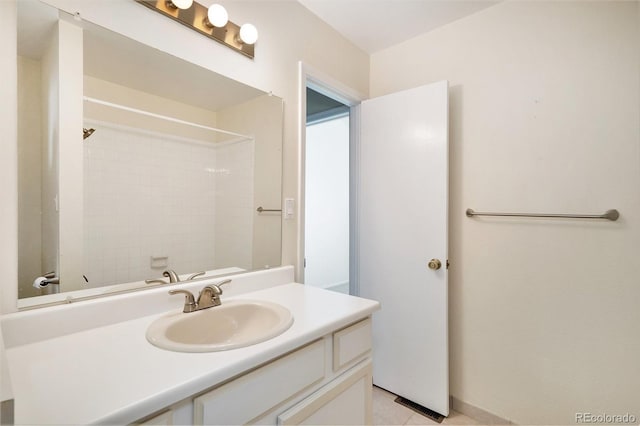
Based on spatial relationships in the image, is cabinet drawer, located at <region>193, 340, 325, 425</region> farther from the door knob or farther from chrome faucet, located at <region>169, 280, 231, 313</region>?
the door knob

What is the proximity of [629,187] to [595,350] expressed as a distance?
0.74 metres

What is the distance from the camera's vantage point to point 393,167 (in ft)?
6.11

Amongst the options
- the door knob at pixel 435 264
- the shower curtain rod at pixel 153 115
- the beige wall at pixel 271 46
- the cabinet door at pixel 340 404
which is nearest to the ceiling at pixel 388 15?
the beige wall at pixel 271 46

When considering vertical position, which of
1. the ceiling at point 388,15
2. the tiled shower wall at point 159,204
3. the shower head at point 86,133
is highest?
the ceiling at point 388,15

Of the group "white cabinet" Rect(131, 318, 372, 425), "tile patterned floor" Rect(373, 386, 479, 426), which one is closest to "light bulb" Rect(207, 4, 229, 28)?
"white cabinet" Rect(131, 318, 372, 425)


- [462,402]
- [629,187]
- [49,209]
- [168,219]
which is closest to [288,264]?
[168,219]

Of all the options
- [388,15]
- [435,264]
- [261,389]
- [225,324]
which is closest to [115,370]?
[261,389]

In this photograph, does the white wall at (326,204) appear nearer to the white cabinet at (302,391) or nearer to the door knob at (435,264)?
the door knob at (435,264)

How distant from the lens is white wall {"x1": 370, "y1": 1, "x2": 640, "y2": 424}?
1.30 meters

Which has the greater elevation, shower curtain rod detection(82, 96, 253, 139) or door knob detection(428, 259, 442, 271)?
shower curtain rod detection(82, 96, 253, 139)

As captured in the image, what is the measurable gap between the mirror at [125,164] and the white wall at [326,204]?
6.37 ft

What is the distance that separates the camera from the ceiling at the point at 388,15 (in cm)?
160

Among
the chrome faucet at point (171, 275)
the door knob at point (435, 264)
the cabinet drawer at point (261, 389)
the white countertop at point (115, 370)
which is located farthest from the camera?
the door knob at point (435, 264)

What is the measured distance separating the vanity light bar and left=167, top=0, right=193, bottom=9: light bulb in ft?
0.03
